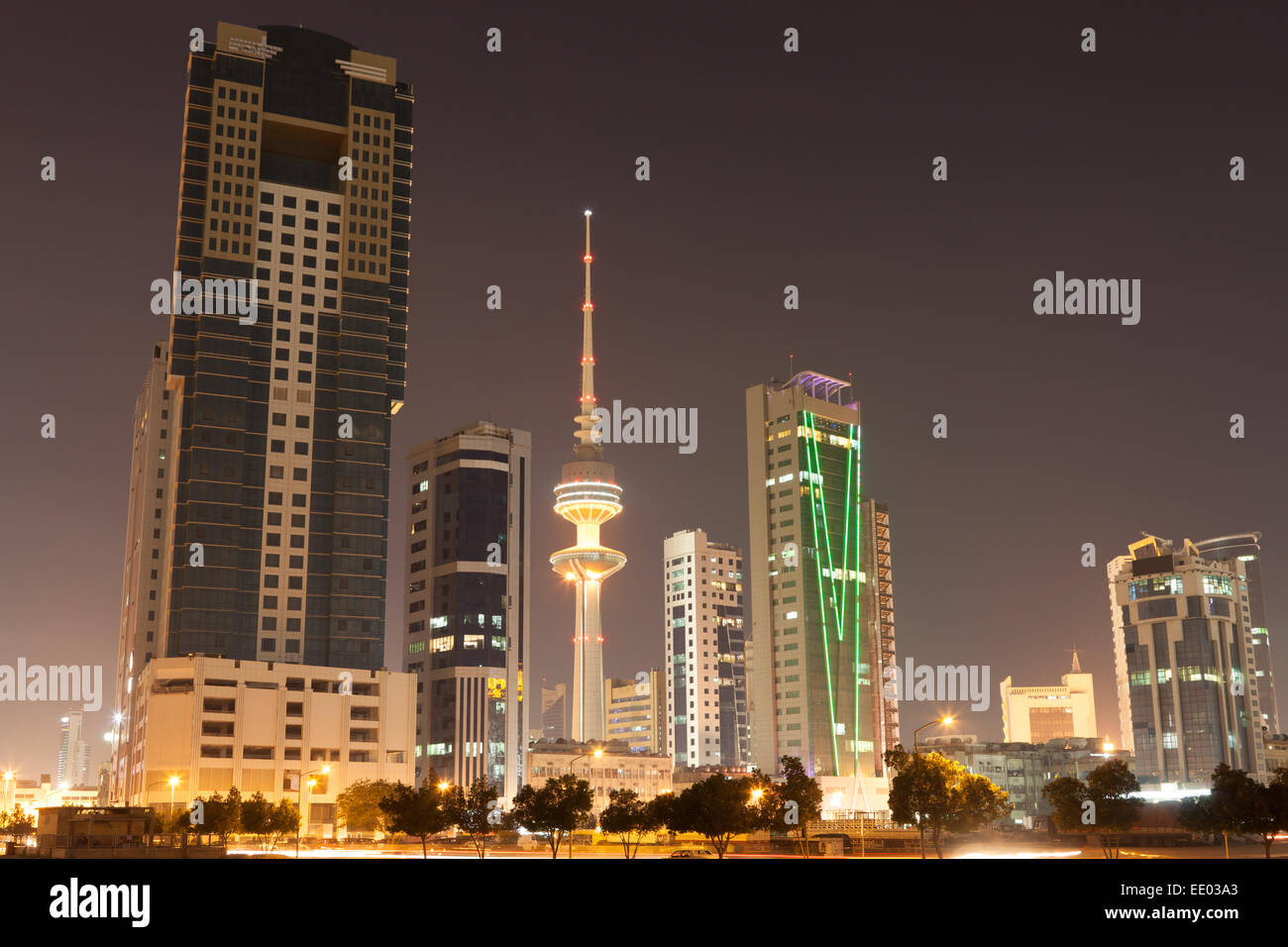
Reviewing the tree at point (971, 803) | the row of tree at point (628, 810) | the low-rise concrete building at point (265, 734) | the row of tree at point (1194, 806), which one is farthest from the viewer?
the low-rise concrete building at point (265, 734)

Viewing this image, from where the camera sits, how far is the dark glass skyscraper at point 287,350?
177875mm

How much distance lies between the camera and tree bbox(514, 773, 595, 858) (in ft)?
282

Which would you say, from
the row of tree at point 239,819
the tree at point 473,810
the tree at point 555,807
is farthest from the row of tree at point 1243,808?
the row of tree at point 239,819

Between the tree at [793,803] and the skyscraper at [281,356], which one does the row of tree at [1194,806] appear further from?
the skyscraper at [281,356]

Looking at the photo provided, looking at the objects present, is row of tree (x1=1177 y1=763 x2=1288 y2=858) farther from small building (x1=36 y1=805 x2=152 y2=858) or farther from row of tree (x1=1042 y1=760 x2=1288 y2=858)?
small building (x1=36 y1=805 x2=152 y2=858)

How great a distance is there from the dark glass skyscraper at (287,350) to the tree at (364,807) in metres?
34.7

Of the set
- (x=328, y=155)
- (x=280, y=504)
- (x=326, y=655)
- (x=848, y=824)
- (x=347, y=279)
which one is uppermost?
(x=328, y=155)

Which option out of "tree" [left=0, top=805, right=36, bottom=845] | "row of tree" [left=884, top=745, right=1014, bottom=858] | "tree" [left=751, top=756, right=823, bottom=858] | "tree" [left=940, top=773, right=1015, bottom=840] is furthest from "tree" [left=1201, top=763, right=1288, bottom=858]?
"tree" [left=0, top=805, right=36, bottom=845]

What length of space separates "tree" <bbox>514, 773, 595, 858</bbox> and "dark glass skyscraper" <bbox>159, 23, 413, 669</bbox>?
321 ft
